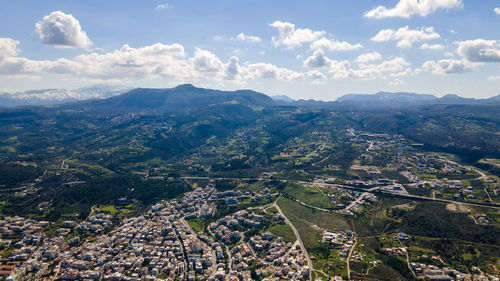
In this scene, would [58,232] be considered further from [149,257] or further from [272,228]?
[272,228]

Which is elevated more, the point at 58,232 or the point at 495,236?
the point at 495,236

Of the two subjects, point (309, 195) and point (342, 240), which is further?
point (309, 195)

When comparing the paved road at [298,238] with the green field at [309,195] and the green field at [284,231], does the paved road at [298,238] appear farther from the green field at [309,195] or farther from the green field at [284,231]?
the green field at [309,195]

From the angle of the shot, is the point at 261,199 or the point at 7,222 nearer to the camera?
the point at 7,222

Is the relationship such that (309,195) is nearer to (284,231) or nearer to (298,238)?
(284,231)

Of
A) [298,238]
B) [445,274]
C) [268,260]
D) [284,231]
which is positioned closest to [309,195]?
[284,231]

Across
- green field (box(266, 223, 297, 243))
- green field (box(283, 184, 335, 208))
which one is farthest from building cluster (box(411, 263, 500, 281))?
green field (box(283, 184, 335, 208))

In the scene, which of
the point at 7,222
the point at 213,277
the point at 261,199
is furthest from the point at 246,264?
the point at 7,222

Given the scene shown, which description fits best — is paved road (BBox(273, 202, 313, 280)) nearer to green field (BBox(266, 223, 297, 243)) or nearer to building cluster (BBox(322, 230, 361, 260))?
green field (BBox(266, 223, 297, 243))

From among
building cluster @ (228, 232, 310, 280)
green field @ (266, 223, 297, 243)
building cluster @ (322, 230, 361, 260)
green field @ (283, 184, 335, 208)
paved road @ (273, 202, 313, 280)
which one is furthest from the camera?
green field @ (283, 184, 335, 208)

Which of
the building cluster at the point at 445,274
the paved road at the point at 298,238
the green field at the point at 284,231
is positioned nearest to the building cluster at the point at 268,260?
the paved road at the point at 298,238

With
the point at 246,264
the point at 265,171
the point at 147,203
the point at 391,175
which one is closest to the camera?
the point at 246,264
